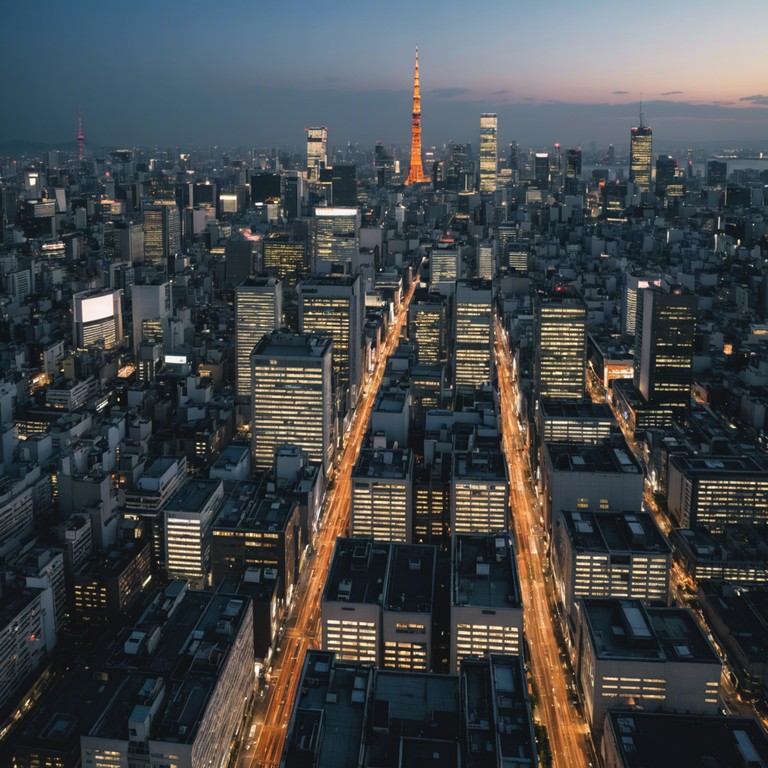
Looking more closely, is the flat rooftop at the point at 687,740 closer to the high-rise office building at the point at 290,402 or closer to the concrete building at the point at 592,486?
the concrete building at the point at 592,486

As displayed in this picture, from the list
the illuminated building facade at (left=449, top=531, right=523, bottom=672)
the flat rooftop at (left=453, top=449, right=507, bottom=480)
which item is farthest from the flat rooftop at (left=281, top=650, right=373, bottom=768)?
the flat rooftop at (left=453, top=449, right=507, bottom=480)

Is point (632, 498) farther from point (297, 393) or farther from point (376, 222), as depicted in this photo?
point (376, 222)

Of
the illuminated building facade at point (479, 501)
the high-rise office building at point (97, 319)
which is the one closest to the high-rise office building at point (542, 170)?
the high-rise office building at point (97, 319)

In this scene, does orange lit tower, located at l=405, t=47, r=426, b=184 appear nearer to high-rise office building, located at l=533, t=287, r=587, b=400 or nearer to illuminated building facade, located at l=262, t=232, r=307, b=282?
illuminated building facade, located at l=262, t=232, r=307, b=282

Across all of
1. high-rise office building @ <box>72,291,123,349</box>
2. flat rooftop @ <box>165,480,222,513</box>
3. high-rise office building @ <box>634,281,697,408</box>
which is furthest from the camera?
high-rise office building @ <box>72,291,123,349</box>

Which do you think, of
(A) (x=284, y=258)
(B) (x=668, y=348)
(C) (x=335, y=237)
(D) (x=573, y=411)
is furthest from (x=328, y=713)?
(A) (x=284, y=258)

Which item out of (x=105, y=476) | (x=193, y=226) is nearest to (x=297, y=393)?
(x=105, y=476)

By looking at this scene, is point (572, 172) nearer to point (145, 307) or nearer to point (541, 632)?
point (145, 307)
